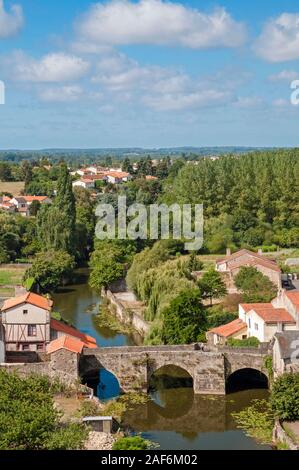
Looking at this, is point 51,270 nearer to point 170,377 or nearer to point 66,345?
point 170,377

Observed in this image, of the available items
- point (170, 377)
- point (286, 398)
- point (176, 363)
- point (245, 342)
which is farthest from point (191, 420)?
point (245, 342)

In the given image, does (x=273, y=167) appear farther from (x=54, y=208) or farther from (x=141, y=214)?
(x=54, y=208)

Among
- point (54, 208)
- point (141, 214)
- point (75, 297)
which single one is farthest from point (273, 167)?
point (75, 297)

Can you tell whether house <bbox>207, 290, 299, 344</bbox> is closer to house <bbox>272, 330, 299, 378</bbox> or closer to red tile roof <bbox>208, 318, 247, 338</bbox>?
red tile roof <bbox>208, 318, 247, 338</bbox>

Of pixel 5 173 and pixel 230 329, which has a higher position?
pixel 5 173

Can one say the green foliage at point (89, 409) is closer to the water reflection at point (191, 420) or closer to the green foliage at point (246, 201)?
the water reflection at point (191, 420)

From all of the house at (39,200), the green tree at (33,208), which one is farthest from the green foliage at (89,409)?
the house at (39,200)
